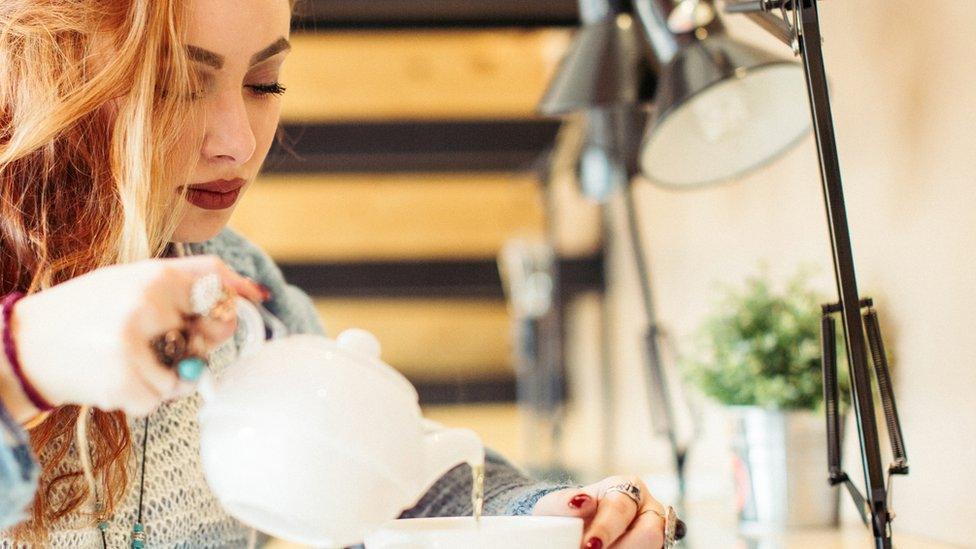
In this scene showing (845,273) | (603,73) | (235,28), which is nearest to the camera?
(845,273)

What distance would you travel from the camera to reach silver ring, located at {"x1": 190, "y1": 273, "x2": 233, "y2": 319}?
1.88 feet

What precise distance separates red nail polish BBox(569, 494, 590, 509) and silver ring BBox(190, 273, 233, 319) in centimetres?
38

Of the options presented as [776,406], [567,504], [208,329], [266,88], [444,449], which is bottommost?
[776,406]

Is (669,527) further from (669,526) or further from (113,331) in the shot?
(113,331)

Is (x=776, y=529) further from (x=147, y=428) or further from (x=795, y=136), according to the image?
(x=147, y=428)

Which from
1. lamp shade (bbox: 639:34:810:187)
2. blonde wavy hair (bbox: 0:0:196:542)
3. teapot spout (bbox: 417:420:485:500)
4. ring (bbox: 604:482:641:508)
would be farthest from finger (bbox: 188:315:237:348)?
lamp shade (bbox: 639:34:810:187)

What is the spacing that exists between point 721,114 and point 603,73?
0.76ft

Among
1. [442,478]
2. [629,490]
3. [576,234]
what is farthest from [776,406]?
[576,234]

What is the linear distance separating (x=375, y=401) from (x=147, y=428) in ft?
1.79

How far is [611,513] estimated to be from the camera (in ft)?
2.68

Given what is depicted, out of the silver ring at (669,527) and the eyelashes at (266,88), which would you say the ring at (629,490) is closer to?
the silver ring at (669,527)

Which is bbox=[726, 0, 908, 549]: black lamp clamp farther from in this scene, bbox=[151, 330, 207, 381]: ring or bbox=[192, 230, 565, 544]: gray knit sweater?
bbox=[151, 330, 207, 381]: ring

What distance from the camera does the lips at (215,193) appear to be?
965 mm

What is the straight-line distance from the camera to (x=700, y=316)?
2.31 m
